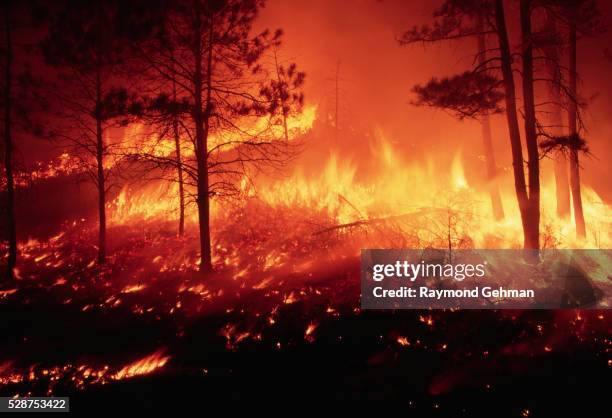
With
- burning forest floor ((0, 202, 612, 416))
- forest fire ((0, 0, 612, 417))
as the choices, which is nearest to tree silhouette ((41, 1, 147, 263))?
forest fire ((0, 0, 612, 417))

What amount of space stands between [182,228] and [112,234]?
357cm

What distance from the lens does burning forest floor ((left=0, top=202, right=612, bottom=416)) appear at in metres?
5.60

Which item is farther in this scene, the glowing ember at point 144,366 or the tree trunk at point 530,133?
the tree trunk at point 530,133

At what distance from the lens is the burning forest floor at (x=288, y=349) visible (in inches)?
220

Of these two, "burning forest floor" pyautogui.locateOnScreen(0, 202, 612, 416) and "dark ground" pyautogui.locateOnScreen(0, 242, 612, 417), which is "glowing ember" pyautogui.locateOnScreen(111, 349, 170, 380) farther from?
"dark ground" pyautogui.locateOnScreen(0, 242, 612, 417)

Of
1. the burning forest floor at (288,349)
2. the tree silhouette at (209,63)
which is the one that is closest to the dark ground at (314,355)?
the burning forest floor at (288,349)

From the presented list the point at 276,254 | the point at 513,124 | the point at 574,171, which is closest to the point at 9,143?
the point at 276,254

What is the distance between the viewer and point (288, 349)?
682 cm

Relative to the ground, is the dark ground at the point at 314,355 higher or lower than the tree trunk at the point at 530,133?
lower

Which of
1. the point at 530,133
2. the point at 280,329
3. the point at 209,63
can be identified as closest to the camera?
the point at 280,329

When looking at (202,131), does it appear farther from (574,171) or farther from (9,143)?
(574,171)

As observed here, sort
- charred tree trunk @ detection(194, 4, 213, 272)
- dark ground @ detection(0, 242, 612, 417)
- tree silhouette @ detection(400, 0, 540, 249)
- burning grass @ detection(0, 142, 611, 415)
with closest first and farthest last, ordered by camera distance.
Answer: dark ground @ detection(0, 242, 612, 417), burning grass @ detection(0, 142, 611, 415), tree silhouette @ detection(400, 0, 540, 249), charred tree trunk @ detection(194, 4, 213, 272)

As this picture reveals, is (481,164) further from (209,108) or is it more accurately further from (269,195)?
(209,108)

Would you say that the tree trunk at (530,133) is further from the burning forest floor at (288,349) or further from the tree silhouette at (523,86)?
the burning forest floor at (288,349)
